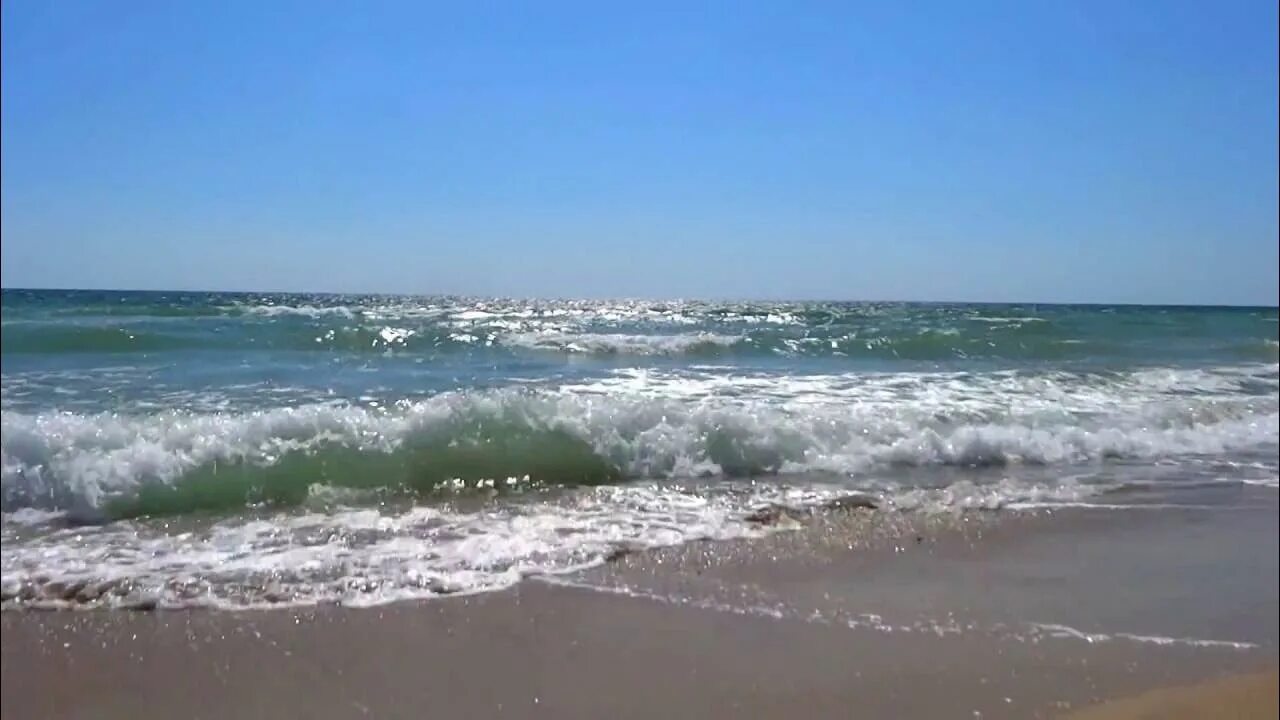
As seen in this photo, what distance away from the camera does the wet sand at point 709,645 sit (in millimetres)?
2822

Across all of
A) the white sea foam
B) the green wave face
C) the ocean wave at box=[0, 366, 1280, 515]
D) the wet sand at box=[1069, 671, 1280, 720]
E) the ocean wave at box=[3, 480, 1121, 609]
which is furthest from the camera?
the white sea foam

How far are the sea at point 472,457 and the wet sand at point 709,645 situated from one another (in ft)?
0.95

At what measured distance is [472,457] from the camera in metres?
6.16

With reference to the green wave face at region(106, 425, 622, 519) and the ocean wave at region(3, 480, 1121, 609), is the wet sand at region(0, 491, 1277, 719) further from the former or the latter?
the green wave face at region(106, 425, 622, 519)

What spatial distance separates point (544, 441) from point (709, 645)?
136 inches

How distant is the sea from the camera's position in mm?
4105

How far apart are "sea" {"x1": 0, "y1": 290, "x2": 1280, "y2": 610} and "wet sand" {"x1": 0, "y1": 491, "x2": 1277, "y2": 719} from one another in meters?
0.29

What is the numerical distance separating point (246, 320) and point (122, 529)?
1074 centimetres

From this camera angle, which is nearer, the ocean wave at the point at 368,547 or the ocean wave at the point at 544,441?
the ocean wave at the point at 368,547

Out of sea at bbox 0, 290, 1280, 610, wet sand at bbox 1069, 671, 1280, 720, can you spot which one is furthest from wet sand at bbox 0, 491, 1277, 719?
sea at bbox 0, 290, 1280, 610

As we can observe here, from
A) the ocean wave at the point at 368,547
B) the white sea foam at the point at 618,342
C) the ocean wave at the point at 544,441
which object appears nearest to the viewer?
the ocean wave at the point at 368,547

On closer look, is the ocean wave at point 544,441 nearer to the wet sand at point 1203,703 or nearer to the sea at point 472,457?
the sea at point 472,457

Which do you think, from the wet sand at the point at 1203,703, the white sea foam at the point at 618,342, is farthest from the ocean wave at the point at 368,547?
the white sea foam at the point at 618,342

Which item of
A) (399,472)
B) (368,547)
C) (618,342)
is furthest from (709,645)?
(618,342)
